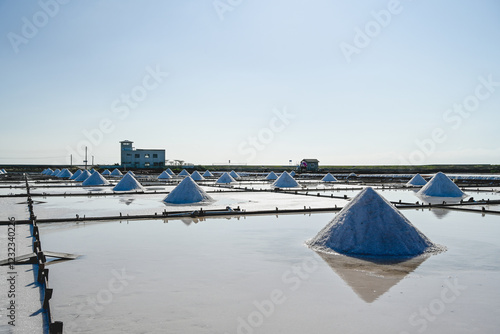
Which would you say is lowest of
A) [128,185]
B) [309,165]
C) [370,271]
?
[309,165]

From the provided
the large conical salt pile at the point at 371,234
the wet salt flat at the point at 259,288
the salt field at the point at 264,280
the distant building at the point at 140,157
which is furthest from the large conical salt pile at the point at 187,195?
the distant building at the point at 140,157

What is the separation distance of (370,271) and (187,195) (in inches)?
813

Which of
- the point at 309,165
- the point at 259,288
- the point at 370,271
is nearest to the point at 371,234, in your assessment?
the point at 370,271

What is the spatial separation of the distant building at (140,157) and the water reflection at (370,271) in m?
90.2

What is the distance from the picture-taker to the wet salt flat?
775cm

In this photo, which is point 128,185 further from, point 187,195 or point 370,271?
point 370,271

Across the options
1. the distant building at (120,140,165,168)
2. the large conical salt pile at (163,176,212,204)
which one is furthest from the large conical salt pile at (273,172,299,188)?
the distant building at (120,140,165,168)

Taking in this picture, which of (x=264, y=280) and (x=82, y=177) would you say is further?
(x=82, y=177)

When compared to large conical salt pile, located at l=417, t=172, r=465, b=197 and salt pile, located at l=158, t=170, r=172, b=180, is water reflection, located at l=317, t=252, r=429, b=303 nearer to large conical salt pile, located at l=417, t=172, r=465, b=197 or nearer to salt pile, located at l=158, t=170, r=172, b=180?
large conical salt pile, located at l=417, t=172, r=465, b=197

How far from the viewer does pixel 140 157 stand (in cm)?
10012

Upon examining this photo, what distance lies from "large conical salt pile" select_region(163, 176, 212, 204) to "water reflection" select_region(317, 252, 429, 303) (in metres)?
18.1

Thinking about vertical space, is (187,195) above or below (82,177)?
above

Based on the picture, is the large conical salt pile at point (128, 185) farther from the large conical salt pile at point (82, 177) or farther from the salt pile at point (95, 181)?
the large conical salt pile at point (82, 177)

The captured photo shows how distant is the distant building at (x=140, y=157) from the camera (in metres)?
98.6
